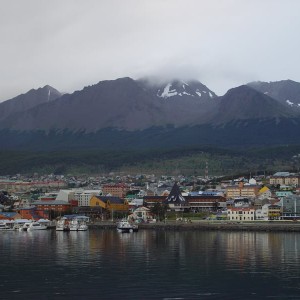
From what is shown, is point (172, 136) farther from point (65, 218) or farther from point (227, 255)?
point (227, 255)

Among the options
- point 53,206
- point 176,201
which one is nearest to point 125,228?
point 176,201

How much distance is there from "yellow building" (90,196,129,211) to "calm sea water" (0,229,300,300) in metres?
34.7

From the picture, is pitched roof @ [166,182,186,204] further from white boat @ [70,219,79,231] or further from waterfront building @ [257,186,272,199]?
white boat @ [70,219,79,231]

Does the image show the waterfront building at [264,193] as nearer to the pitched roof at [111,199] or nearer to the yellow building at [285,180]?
the yellow building at [285,180]

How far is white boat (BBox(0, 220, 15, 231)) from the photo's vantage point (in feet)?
218

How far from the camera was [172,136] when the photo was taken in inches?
7239

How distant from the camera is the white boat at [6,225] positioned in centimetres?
6632

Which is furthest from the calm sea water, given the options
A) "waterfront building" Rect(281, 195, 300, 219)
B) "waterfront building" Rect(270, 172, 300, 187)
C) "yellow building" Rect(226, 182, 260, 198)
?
"waterfront building" Rect(270, 172, 300, 187)

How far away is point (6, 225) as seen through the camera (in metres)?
67.5

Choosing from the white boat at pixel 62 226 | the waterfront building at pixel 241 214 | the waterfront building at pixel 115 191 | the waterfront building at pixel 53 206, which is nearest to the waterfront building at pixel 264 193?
the waterfront building at pixel 241 214

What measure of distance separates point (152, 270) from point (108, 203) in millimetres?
50674

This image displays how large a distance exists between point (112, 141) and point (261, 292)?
167m

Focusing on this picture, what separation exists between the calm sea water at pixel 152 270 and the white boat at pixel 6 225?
2070cm

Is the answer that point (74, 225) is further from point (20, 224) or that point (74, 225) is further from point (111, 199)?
point (111, 199)
